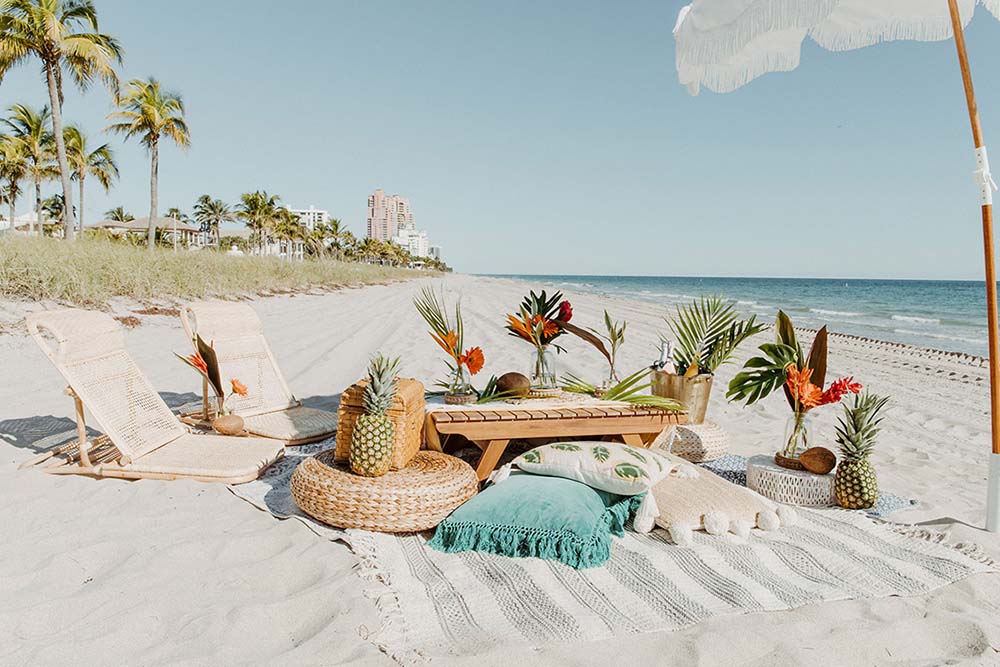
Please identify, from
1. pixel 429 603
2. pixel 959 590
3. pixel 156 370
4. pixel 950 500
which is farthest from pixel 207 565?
pixel 156 370

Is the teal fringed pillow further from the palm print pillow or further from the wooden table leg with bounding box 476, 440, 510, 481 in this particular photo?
the wooden table leg with bounding box 476, 440, 510, 481

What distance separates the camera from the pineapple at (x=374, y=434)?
8.68ft

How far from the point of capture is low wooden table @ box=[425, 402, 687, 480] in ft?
9.94

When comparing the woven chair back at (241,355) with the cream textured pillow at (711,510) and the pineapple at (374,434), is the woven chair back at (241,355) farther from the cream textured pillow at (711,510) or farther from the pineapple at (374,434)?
the cream textured pillow at (711,510)

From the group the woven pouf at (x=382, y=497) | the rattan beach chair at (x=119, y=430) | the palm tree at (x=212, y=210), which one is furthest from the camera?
the palm tree at (x=212, y=210)

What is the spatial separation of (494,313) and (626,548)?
13778mm

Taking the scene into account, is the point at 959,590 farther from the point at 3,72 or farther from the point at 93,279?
the point at 3,72

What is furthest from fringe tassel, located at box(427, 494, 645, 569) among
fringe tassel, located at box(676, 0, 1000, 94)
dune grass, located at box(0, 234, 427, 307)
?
dune grass, located at box(0, 234, 427, 307)

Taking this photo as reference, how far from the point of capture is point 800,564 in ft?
8.03

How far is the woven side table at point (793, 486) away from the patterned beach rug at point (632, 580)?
22cm

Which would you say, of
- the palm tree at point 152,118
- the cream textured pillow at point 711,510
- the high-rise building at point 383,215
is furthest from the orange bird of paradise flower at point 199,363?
the high-rise building at point 383,215

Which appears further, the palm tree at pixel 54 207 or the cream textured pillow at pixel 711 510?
the palm tree at pixel 54 207

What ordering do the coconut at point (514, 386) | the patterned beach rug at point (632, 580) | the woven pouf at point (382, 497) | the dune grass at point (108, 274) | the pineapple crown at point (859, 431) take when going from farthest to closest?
the dune grass at point (108, 274)
the coconut at point (514, 386)
the pineapple crown at point (859, 431)
the woven pouf at point (382, 497)
the patterned beach rug at point (632, 580)

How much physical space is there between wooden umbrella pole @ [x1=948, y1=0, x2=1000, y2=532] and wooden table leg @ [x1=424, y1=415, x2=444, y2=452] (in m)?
2.61
